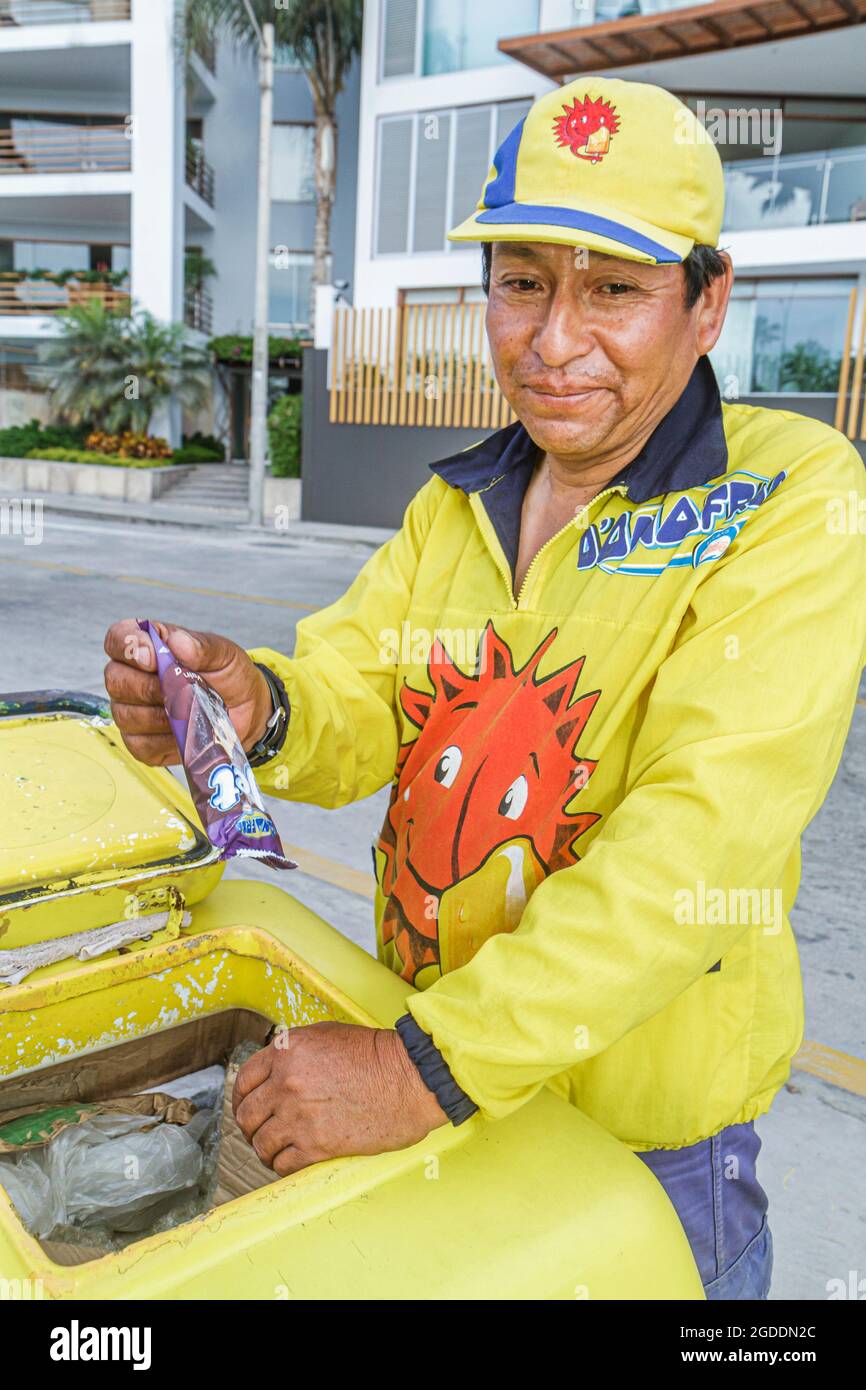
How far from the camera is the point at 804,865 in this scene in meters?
4.10

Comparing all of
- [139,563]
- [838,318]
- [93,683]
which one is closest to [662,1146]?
[93,683]

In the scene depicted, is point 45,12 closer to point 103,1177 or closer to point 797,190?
point 797,190

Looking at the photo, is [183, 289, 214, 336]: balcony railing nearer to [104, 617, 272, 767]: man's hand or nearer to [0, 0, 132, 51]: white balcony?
[0, 0, 132, 51]: white balcony

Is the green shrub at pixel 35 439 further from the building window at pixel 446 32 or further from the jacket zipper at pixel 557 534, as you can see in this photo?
the jacket zipper at pixel 557 534

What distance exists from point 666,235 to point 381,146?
67.2ft

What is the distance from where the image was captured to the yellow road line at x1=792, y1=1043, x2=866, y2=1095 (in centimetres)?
278

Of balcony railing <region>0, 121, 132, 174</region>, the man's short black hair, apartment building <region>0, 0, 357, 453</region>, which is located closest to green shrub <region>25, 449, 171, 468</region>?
apartment building <region>0, 0, 357, 453</region>

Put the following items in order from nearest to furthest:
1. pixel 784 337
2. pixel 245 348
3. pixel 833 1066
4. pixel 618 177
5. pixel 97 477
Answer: pixel 618 177
pixel 833 1066
pixel 784 337
pixel 97 477
pixel 245 348

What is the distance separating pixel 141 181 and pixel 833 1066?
25.4m

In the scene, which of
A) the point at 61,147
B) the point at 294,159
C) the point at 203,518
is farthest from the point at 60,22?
the point at 203,518

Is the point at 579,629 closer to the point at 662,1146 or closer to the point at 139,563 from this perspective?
the point at 662,1146

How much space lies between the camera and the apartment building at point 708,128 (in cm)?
1516

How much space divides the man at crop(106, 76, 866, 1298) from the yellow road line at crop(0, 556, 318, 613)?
279 inches

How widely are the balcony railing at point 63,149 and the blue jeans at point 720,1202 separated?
90.3ft
